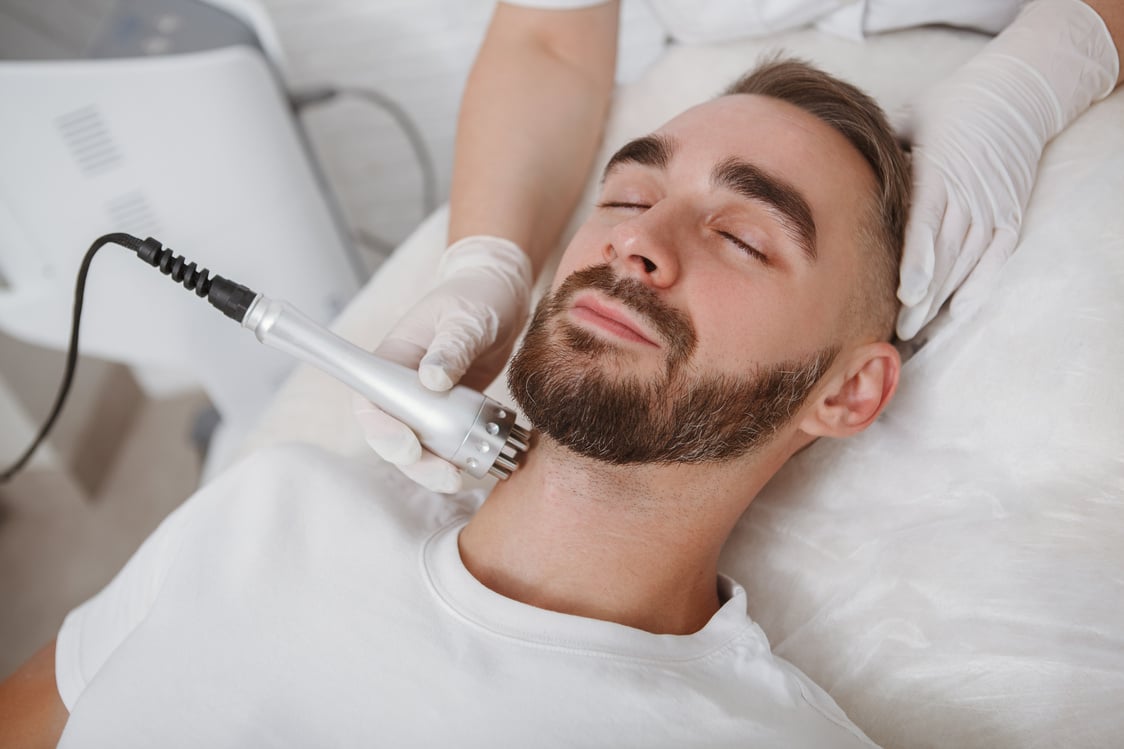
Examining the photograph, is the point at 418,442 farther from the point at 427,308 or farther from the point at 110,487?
the point at 110,487

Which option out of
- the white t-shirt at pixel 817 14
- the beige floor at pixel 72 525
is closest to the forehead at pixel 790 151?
the white t-shirt at pixel 817 14

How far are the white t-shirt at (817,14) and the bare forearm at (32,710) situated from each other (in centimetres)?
119

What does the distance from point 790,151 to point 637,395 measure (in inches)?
14.4

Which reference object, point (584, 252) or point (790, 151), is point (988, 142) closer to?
point (790, 151)

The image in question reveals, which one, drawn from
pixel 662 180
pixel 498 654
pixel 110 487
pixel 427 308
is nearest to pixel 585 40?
pixel 662 180

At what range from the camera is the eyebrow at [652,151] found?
1.01 meters

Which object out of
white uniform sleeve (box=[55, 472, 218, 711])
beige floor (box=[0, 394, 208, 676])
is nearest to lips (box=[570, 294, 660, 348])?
white uniform sleeve (box=[55, 472, 218, 711])

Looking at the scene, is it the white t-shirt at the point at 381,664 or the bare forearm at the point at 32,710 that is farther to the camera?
the bare forearm at the point at 32,710

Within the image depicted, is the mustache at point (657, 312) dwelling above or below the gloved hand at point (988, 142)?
below

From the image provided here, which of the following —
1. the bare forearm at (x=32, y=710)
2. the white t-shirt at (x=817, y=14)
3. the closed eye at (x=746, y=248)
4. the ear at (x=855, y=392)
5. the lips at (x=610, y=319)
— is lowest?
the bare forearm at (x=32, y=710)

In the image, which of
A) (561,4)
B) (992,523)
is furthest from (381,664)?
(561,4)

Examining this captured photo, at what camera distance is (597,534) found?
3.08 ft

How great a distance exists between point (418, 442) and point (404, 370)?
80 millimetres

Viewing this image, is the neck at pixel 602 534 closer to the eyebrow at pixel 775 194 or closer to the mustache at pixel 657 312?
the mustache at pixel 657 312
